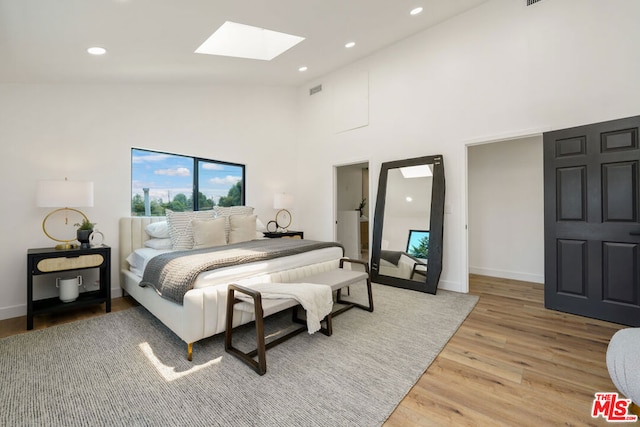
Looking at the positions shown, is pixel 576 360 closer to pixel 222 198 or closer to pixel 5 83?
pixel 222 198

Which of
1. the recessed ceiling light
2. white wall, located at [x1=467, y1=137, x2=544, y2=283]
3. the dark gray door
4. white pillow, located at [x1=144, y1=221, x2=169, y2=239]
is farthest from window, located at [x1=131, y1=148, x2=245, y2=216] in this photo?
the dark gray door

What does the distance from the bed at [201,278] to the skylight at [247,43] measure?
2058 millimetres

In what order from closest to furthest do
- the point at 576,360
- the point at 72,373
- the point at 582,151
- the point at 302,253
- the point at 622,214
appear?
the point at 72,373
the point at 576,360
the point at 622,214
the point at 582,151
the point at 302,253

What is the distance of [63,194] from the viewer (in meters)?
2.80

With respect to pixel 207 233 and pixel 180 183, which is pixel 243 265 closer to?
pixel 207 233

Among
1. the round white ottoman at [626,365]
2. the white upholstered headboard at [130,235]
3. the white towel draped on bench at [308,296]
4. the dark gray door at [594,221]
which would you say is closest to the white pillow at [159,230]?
the white upholstered headboard at [130,235]

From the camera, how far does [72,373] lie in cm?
188

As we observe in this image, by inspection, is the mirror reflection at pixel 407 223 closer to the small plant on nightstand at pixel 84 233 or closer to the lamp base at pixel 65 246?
the small plant on nightstand at pixel 84 233

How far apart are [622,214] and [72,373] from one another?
4715mm

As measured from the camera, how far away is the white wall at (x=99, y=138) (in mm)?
2869

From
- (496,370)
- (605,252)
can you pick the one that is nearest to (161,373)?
(496,370)

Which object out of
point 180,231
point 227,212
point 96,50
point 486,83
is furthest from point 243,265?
point 486,83

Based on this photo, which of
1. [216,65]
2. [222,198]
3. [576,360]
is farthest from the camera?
[222,198]

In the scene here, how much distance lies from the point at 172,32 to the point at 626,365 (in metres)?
3.84
